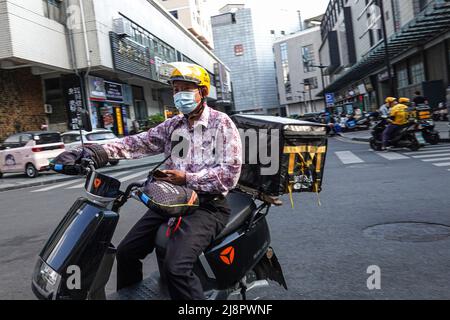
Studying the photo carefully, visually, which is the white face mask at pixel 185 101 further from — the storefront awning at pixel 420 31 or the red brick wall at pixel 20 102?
the red brick wall at pixel 20 102

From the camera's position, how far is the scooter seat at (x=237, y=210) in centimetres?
271

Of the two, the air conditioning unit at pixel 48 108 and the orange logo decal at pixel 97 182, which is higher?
the air conditioning unit at pixel 48 108

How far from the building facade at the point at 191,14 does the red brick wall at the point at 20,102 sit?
34.3 m

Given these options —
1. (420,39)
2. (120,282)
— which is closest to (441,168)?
(120,282)

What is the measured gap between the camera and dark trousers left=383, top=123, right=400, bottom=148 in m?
12.9

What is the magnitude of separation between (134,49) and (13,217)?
21.5 metres

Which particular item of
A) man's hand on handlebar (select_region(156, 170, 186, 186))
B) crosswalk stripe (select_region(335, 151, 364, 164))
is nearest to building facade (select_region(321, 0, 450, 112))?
crosswalk stripe (select_region(335, 151, 364, 164))

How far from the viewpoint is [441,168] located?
353 inches

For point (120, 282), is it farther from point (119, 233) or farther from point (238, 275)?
point (119, 233)

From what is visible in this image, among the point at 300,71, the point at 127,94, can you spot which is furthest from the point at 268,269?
the point at 300,71

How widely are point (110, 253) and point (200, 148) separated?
794 millimetres

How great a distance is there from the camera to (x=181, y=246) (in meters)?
→ 2.44

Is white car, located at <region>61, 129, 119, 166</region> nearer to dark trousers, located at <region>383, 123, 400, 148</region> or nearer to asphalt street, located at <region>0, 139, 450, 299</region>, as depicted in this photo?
asphalt street, located at <region>0, 139, 450, 299</region>

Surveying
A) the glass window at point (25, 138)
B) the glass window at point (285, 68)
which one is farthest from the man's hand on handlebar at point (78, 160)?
the glass window at point (285, 68)
